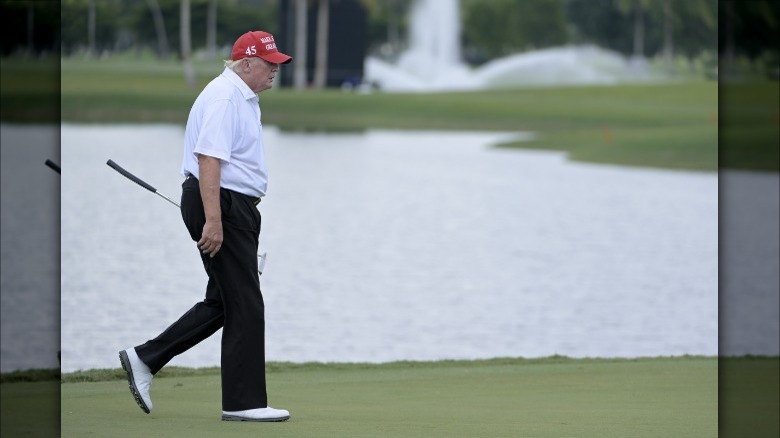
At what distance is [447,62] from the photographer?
9131cm

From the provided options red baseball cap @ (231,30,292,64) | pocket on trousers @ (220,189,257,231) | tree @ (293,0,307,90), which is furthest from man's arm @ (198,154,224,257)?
tree @ (293,0,307,90)

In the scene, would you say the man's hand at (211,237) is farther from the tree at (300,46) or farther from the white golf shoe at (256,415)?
the tree at (300,46)

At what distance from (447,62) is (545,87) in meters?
14.2

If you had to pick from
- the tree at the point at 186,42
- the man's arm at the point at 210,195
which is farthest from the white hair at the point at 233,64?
the tree at the point at 186,42

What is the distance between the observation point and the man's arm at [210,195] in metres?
5.86

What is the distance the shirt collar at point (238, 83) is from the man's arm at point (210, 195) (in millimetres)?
330

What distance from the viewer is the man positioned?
5898 mm

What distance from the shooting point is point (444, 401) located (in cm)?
734

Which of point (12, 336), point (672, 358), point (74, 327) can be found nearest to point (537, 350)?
point (672, 358)

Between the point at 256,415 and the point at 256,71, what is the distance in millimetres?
1350

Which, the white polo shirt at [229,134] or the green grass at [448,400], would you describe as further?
the white polo shirt at [229,134]

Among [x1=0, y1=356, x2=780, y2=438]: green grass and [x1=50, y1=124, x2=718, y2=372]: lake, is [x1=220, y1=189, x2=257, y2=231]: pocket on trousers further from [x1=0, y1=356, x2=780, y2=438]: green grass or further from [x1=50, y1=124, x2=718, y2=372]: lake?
[x1=50, y1=124, x2=718, y2=372]: lake

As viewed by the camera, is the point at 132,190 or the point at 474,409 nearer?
the point at 474,409

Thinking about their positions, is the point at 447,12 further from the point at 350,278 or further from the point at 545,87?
the point at 350,278
